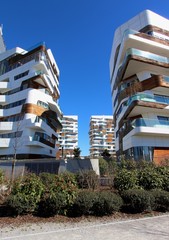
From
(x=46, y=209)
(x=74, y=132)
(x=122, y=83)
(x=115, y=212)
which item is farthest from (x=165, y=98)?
(x=74, y=132)

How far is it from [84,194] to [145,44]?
24.9m

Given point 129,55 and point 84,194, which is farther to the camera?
point 129,55

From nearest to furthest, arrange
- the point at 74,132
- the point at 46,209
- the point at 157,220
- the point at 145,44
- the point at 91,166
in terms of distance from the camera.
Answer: the point at 157,220
the point at 46,209
the point at 91,166
the point at 145,44
the point at 74,132

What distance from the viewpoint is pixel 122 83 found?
30406mm

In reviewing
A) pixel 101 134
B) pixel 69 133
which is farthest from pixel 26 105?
pixel 101 134

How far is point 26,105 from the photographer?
32.5 meters

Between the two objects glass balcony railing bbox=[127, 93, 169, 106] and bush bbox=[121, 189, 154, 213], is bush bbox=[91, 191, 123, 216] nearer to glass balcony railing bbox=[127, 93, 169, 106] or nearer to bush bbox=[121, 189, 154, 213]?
bush bbox=[121, 189, 154, 213]

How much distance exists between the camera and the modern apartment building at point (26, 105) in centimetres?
3170

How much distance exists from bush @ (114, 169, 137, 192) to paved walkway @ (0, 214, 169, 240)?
9.33 feet

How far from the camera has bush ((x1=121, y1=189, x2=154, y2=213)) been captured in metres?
8.41

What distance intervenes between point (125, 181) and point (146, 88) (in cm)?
1830

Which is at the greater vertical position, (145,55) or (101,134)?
(101,134)

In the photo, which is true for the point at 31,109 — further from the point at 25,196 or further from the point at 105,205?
the point at 105,205

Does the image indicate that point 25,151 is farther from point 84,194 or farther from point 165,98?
Result: point 84,194
